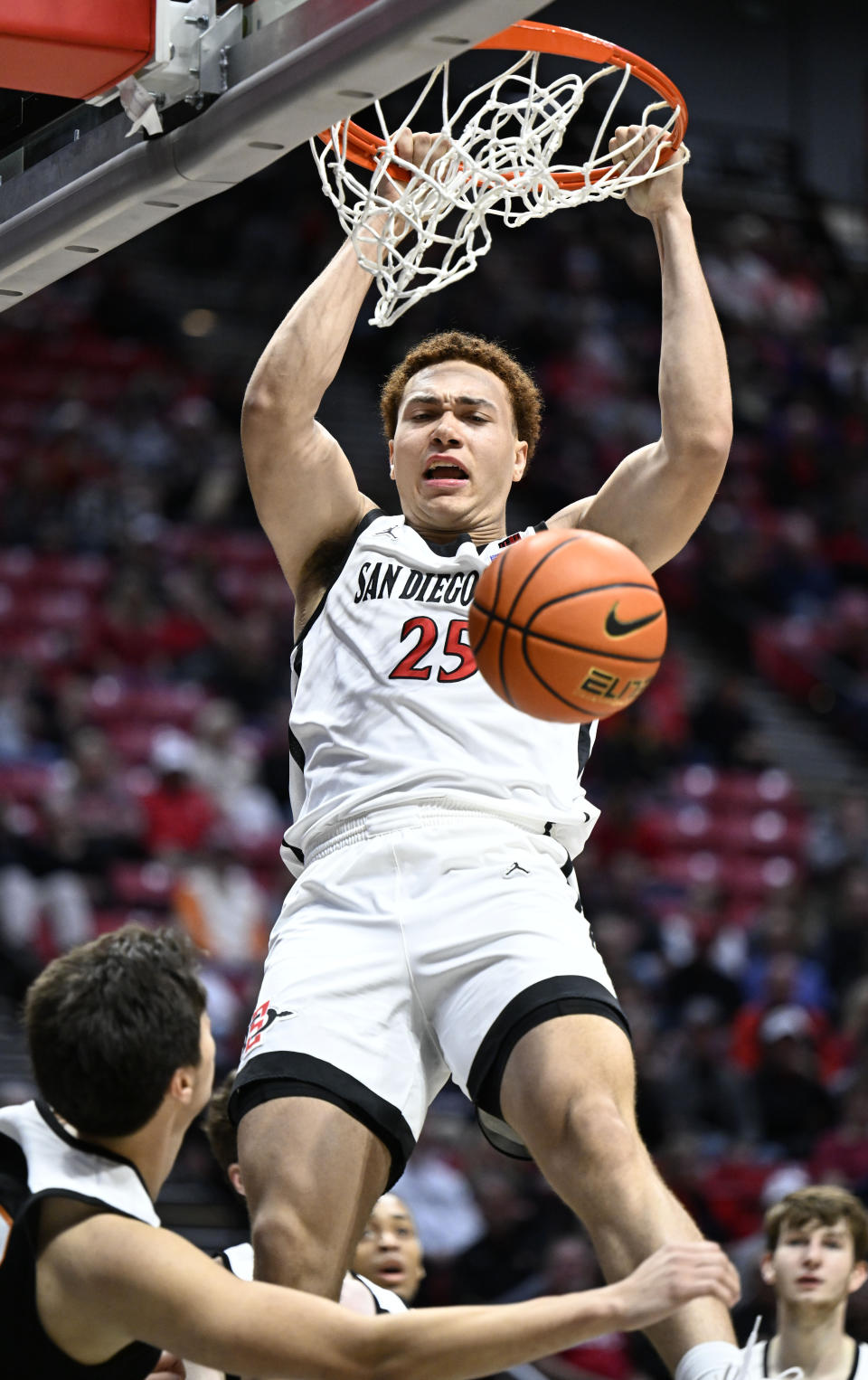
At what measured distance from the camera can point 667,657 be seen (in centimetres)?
1570

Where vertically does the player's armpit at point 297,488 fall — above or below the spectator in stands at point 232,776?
above

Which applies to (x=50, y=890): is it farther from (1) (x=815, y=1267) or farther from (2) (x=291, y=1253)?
(2) (x=291, y=1253)

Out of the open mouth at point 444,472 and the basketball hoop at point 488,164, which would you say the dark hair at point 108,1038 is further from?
the basketball hoop at point 488,164

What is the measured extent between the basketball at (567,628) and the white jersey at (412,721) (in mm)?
377

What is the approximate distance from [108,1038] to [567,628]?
1.11m

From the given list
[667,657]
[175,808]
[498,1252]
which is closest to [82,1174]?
[498,1252]

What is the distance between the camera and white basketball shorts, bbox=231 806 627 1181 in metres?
3.72

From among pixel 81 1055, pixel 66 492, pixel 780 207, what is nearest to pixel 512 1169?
pixel 66 492

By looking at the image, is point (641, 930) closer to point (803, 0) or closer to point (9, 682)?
point (9, 682)

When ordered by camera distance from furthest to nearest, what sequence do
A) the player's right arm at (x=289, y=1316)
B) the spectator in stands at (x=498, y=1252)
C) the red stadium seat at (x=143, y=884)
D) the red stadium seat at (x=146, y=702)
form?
the red stadium seat at (x=146, y=702) < the red stadium seat at (x=143, y=884) < the spectator in stands at (x=498, y=1252) < the player's right arm at (x=289, y=1316)

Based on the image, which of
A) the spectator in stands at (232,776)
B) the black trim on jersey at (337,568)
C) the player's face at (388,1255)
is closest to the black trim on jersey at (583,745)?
the black trim on jersey at (337,568)

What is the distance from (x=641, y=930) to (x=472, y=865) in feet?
27.5

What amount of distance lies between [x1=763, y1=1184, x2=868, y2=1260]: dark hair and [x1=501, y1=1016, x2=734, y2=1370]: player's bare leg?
2.34 meters

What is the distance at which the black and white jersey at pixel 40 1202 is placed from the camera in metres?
3.03
